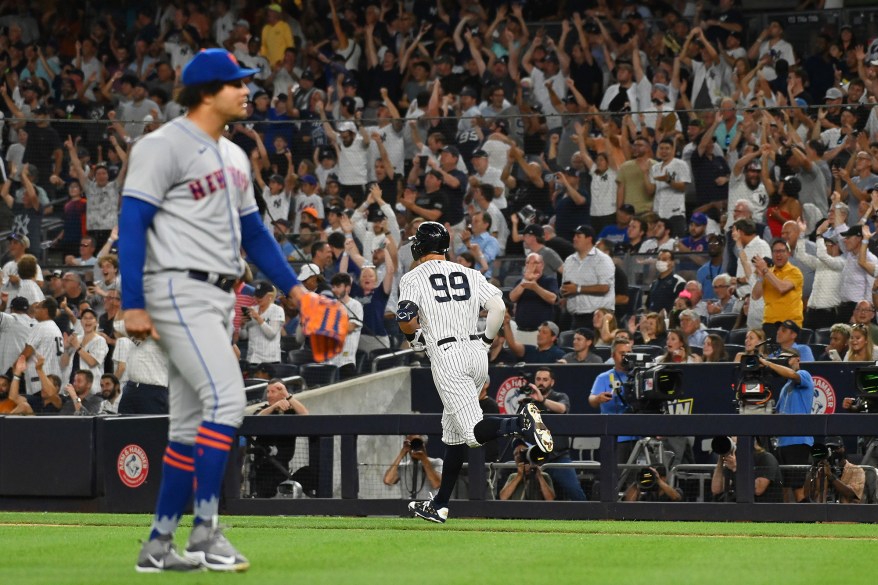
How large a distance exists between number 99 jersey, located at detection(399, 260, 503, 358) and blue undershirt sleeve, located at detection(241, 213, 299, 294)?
337 cm

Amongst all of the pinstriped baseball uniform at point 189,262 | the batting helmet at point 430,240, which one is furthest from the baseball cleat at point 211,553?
the batting helmet at point 430,240

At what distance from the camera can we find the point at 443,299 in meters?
9.34

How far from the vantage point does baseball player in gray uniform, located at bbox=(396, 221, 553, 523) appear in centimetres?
922

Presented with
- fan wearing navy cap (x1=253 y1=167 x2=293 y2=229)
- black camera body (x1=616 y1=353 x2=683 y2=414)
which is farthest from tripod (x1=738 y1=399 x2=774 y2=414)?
fan wearing navy cap (x1=253 y1=167 x2=293 y2=229)

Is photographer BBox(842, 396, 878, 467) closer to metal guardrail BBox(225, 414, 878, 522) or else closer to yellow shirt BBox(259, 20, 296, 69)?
metal guardrail BBox(225, 414, 878, 522)

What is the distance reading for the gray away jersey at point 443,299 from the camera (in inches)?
367

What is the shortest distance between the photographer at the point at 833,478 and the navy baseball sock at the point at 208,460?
244 inches

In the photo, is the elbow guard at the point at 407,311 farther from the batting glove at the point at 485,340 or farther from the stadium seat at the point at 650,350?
the stadium seat at the point at 650,350

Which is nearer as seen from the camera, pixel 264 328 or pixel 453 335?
pixel 453 335

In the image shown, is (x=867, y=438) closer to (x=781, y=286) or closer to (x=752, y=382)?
(x=752, y=382)

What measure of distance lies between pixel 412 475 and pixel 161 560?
19.5ft

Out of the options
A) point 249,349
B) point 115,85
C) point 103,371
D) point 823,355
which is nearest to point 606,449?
point 823,355

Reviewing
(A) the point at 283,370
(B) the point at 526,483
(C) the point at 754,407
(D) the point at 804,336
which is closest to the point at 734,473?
(C) the point at 754,407

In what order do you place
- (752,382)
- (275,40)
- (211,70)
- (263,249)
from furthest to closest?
1. (275,40)
2. (752,382)
3. (263,249)
4. (211,70)
